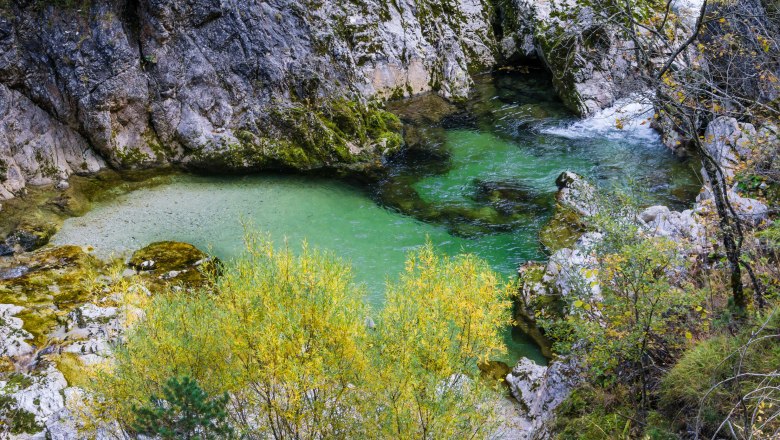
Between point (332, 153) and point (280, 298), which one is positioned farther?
point (332, 153)

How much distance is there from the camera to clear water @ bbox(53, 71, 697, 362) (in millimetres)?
16016

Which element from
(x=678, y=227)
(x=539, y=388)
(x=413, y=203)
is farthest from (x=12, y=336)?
(x=678, y=227)

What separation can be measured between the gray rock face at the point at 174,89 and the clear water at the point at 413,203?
5.06 ft

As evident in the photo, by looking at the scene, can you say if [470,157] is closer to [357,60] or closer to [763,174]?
[357,60]

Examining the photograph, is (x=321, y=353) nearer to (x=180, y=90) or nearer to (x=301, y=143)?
(x=301, y=143)

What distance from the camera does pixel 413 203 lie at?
1845cm

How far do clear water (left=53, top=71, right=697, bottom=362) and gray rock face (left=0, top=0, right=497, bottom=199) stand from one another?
1542mm

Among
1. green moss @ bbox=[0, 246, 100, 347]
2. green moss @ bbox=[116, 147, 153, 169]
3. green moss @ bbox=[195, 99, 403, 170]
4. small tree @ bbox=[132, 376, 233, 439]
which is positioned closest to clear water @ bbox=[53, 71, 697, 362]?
green moss @ bbox=[195, 99, 403, 170]

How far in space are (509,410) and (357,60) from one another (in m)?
18.0

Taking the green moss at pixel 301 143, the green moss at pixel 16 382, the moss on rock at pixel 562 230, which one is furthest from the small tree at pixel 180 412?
the green moss at pixel 301 143

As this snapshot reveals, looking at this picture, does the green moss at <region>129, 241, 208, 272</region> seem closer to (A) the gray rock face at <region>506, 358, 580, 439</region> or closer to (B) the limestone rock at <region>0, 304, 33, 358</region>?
(B) the limestone rock at <region>0, 304, 33, 358</region>

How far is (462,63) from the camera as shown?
27641mm

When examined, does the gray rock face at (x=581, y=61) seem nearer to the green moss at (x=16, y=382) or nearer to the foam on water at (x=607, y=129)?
the foam on water at (x=607, y=129)

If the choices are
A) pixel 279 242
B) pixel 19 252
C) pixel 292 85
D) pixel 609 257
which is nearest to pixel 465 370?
pixel 609 257
